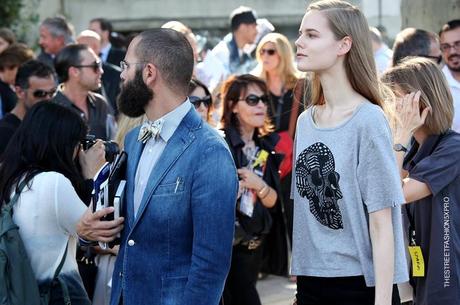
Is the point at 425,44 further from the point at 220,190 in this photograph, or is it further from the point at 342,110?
the point at 220,190

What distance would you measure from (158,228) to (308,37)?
105 centimetres

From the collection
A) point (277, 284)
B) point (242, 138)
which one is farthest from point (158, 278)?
point (277, 284)

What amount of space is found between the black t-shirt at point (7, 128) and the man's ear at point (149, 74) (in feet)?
10.4

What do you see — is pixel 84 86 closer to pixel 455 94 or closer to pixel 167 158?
pixel 455 94

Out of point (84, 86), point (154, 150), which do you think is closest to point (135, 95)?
point (154, 150)

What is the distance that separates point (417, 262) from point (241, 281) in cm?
196

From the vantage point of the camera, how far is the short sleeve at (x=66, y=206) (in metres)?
4.66

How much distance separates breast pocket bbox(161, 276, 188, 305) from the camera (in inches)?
149

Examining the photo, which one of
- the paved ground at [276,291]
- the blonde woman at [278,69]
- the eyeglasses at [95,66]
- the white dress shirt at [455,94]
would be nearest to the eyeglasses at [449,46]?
the white dress shirt at [455,94]

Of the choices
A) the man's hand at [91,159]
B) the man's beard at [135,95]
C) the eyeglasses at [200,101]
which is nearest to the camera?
the man's beard at [135,95]

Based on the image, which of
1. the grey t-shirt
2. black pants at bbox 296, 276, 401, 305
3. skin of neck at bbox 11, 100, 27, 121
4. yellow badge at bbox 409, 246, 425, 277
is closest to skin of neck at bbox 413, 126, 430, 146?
yellow badge at bbox 409, 246, 425, 277

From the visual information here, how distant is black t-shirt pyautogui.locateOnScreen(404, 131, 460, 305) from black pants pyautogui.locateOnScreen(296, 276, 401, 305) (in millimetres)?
800

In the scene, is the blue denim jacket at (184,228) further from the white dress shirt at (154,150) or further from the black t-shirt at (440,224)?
the black t-shirt at (440,224)

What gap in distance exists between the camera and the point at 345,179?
3.92 meters
